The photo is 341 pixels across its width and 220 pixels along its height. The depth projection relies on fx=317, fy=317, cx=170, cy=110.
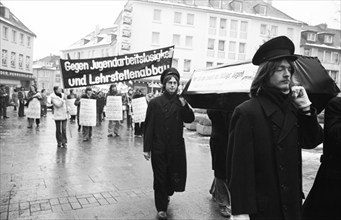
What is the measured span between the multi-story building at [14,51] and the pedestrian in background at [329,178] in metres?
41.8

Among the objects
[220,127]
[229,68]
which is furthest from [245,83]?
[220,127]

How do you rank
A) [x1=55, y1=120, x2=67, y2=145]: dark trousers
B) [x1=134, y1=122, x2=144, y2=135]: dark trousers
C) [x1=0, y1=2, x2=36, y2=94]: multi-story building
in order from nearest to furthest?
[x1=55, y1=120, x2=67, y2=145]: dark trousers
[x1=134, y1=122, x2=144, y2=135]: dark trousers
[x1=0, y1=2, x2=36, y2=94]: multi-story building

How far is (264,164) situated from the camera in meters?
2.11

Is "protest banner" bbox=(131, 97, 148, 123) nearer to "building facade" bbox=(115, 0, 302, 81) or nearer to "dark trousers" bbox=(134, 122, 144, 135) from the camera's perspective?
"dark trousers" bbox=(134, 122, 144, 135)

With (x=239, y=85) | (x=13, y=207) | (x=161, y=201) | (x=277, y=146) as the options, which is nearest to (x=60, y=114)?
(x=13, y=207)

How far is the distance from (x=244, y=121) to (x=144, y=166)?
560 centimetres

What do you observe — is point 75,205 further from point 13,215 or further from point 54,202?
point 13,215

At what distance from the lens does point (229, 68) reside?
4.26 meters

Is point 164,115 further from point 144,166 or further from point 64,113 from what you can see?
point 64,113

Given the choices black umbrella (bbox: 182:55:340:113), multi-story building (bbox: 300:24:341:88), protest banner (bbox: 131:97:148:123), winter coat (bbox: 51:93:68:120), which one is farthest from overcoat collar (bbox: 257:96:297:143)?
multi-story building (bbox: 300:24:341:88)

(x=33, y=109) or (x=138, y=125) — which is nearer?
(x=138, y=125)

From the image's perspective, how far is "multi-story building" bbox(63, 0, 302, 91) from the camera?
39500 mm

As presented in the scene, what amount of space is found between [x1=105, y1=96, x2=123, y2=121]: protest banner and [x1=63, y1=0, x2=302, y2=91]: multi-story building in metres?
24.8

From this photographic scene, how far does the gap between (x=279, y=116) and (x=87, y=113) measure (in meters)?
10.2
